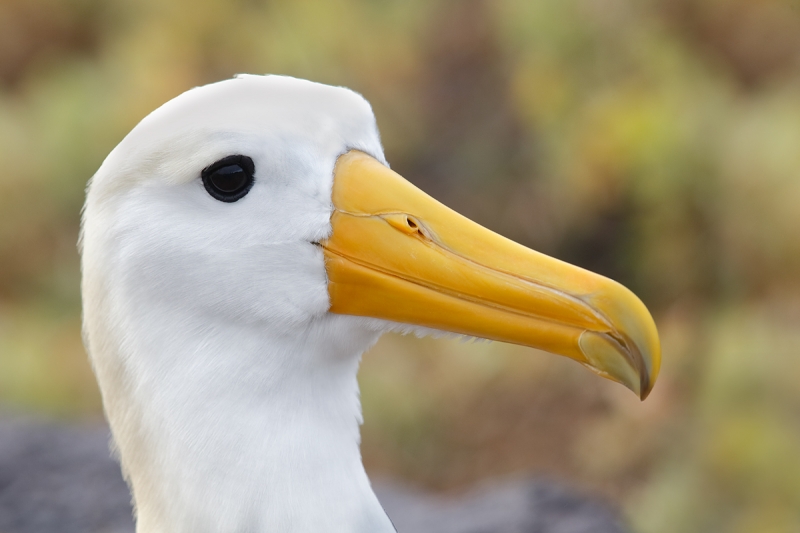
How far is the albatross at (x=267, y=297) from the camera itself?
5.85ft

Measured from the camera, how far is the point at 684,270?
565cm

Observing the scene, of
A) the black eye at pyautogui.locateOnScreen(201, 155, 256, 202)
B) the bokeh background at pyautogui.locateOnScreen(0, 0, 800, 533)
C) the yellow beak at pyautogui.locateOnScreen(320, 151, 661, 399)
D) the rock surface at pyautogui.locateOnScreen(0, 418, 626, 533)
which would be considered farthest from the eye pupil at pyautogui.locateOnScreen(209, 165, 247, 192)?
the bokeh background at pyautogui.locateOnScreen(0, 0, 800, 533)

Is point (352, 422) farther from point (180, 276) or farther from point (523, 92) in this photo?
point (523, 92)

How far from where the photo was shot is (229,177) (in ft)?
5.90

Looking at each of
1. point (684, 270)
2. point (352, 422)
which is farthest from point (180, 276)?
point (684, 270)

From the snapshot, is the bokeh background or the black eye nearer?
the black eye

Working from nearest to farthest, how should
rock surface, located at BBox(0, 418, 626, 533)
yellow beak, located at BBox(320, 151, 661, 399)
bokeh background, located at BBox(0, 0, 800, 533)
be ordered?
yellow beak, located at BBox(320, 151, 661, 399), rock surface, located at BBox(0, 418, 626, 533), bokeh background, located at BBox(0, 0, 800, 533)

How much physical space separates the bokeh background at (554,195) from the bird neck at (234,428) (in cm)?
315

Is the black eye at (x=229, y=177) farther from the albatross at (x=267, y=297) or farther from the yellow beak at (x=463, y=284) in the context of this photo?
the yellow beak at (x=463, y=284)

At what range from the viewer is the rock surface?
3.21m

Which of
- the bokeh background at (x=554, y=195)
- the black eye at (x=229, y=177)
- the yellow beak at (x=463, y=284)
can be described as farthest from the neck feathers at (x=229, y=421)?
the bokeh background at (x=554, y=195)

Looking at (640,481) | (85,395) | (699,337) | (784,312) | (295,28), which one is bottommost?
(85,395)

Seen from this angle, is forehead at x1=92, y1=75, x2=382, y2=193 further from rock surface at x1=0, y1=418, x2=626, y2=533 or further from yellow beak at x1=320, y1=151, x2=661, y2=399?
rock surface at x1=0, y1=418, x2=626, y2=533

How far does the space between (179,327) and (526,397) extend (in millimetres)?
3895
